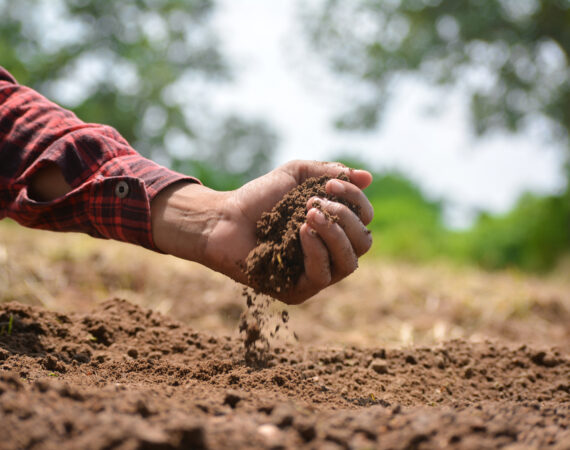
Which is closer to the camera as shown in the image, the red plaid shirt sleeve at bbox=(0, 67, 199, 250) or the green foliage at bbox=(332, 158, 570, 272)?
the red plaid shirt sleeve at bbox=(0, 67, 199, 250)

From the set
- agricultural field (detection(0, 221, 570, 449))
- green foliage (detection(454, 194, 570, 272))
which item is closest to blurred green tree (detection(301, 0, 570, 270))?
green foliage (detection(454, 194, 570, 272))

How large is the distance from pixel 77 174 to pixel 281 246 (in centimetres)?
90

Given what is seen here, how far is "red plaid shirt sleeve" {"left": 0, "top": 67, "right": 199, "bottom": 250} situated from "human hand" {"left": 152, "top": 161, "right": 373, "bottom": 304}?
88 millimetres

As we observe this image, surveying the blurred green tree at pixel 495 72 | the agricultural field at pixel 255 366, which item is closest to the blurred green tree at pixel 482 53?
the blurred green tree at pixel 495 72

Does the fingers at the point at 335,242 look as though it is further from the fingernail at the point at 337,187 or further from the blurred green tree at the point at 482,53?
the blurred green tree at the point at 482,53

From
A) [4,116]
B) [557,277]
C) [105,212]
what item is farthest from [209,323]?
[557,277]

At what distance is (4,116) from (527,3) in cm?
877

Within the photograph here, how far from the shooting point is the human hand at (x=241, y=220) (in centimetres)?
181

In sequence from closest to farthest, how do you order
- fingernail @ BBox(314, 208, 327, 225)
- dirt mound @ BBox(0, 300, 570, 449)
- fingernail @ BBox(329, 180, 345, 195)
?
dirt mound @ BBox(0, 300, 570, 449) → fingernail @ BBox(314, 208, 327, 225) → fingernail @ BBox(329, 180, 345, 195)

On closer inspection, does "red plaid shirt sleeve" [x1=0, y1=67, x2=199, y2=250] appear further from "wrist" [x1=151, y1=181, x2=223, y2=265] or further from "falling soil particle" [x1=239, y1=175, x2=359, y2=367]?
"falling soil particle" [x1=239, y1=175, x2=359, y2=367]

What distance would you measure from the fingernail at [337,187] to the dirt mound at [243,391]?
2.17ft

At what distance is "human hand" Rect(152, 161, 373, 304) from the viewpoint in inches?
71.4

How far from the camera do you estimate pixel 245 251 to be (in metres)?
1.93

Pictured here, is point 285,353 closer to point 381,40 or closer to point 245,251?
point 245,251
